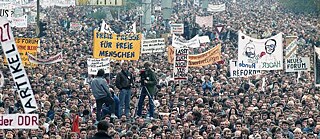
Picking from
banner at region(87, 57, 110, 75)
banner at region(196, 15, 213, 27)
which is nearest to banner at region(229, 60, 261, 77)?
banner at region(87, 57, 110, 75)

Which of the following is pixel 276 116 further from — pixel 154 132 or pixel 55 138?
pixel 55 138

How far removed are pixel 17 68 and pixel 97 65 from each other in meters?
10.5

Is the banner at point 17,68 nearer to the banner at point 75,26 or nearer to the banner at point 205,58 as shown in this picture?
the banner at point 205,58

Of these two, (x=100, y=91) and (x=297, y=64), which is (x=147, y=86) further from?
(x=297, y=64)

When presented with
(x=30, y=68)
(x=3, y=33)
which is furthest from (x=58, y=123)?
(x=30, y=68)

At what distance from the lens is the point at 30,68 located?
94.7 ft

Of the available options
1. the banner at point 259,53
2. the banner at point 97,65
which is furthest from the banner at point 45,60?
the banner at point 259,53

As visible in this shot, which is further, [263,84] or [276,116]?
[263,84]

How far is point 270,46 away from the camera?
2638cm

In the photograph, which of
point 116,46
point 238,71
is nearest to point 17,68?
point 238,71

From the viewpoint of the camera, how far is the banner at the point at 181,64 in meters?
25.0

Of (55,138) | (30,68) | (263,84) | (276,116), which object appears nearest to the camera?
(55,138)

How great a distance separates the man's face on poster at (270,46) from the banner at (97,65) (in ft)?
12.1

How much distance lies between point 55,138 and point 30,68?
11.4 meters
